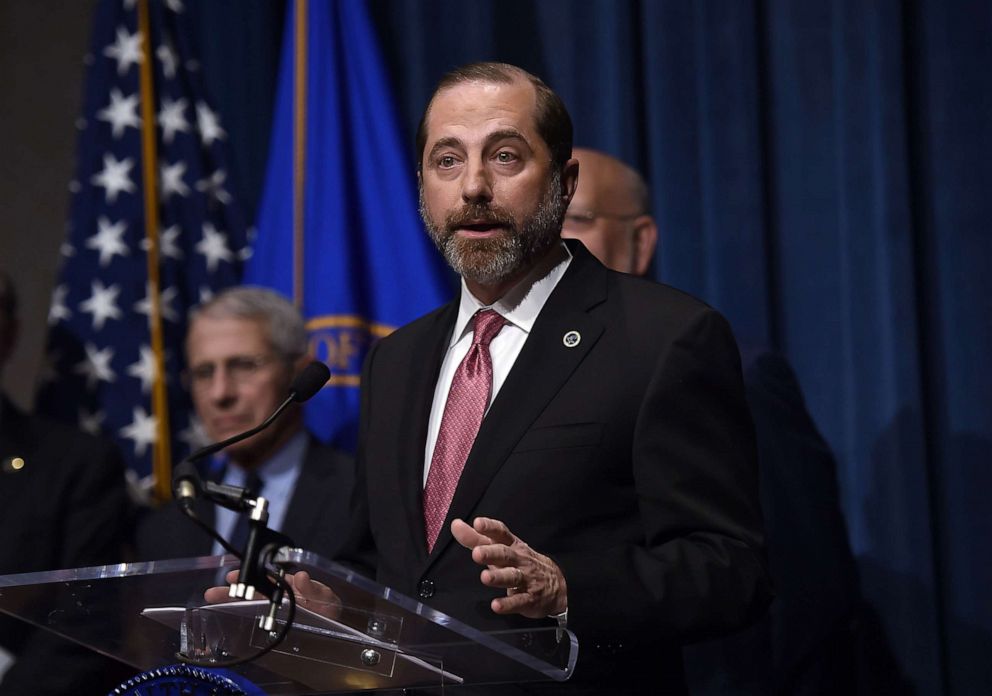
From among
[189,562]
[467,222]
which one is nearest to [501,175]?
[467,222]

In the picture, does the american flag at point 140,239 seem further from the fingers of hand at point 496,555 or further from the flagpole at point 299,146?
the fingers of hand at point 496,555

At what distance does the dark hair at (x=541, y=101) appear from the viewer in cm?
208

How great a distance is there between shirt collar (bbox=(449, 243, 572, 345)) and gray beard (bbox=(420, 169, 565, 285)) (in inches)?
1.1

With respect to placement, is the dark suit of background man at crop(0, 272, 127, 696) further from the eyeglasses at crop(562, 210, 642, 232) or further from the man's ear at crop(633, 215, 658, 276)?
the man's ear at crop(633, 215, 658, 276)

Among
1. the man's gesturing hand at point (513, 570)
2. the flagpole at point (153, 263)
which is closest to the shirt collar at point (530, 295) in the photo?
the man's gesturing hand at point (513, 570)

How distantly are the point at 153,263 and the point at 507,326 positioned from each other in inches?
99.1

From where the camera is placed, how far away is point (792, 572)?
2.93m

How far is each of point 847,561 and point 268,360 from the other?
166cm

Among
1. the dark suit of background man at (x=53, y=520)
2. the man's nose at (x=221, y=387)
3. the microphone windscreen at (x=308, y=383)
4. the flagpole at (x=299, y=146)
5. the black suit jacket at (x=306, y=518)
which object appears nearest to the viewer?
the microphone windscreen at (x=308, y=383)

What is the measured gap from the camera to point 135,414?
4.19 metres

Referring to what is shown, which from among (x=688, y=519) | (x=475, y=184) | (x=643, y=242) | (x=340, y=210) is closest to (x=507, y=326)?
(x=475, y=184)

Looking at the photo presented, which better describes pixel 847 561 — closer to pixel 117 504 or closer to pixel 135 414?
pixel 117 504

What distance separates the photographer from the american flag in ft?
13.7

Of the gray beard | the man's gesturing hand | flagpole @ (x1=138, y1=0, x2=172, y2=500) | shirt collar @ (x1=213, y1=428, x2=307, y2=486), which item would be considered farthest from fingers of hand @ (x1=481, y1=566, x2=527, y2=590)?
flagpole @ (x1=138, y1=0, x2=172, y2=500)
